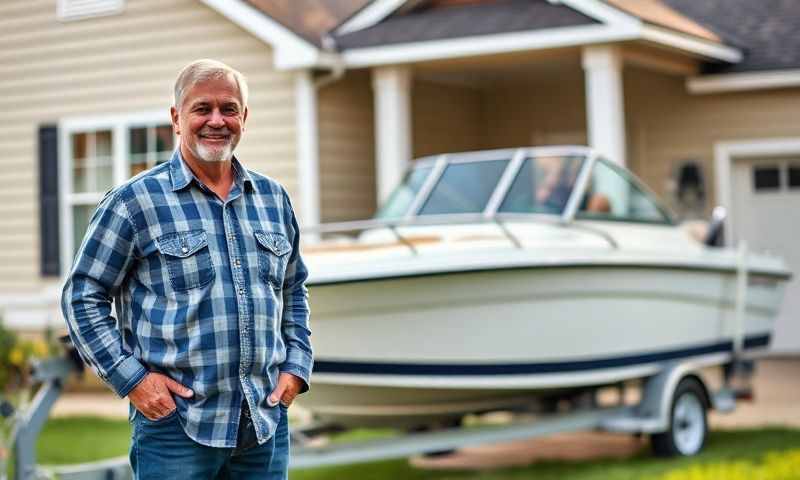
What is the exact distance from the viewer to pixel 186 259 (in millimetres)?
3281

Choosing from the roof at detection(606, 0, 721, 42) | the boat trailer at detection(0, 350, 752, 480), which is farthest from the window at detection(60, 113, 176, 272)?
the boat trailer at detection(0, 350, 752, 480)

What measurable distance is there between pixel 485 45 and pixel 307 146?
80.3 inches

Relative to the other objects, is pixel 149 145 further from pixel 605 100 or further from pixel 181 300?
pixel 181 300

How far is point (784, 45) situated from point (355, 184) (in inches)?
192

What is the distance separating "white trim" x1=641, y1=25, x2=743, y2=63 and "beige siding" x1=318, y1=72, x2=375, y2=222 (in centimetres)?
314

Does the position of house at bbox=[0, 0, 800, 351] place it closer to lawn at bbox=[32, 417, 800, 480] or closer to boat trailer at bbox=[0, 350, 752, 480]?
lawn at bbox=[32, 417, 800, 480]

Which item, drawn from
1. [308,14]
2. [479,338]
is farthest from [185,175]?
[308,14]

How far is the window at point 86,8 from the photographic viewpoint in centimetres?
1311

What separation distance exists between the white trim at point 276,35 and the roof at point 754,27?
4.38 m

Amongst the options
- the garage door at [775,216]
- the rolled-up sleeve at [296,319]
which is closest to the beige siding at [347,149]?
the garage door at [775,216]

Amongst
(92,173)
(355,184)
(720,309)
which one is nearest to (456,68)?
(355,184)

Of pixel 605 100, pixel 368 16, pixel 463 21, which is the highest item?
pixel 368 16

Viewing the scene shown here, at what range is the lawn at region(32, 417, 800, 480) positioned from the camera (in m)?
7.80

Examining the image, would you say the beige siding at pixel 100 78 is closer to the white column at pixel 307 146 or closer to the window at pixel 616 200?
the white column at pixel 307 146
